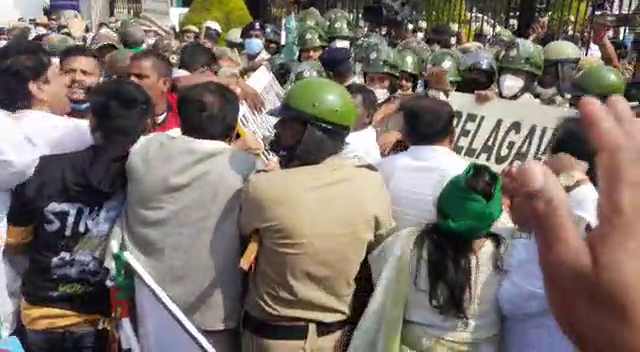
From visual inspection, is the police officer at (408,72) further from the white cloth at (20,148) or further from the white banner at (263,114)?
the white cloth at (20,148)

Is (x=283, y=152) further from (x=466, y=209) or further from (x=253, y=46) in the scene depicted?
(x=253, y=46)

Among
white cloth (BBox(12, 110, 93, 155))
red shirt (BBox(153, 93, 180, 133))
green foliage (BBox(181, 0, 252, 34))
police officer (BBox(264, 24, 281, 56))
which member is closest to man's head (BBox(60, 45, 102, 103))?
red shirt (BBox(153, 93, 180, 133))

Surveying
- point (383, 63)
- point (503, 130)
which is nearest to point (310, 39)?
point (383, 63)

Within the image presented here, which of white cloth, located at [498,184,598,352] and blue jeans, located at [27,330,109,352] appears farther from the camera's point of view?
blue jeans, located at [27,330,109,352]

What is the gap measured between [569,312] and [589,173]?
206cm

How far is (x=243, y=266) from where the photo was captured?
3025 mm

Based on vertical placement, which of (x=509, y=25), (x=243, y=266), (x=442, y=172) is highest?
(x=442, y=172)

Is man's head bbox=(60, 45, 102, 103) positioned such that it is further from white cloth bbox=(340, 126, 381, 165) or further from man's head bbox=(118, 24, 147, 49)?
man's head bbox=(118, 24, 147, 49)

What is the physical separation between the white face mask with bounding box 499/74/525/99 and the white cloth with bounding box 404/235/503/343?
113 inches

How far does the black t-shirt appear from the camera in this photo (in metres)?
3.04

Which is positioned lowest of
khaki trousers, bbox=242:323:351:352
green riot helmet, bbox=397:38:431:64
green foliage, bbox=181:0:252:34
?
green foliage, bbox=181:0:252:34

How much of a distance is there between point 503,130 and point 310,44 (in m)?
4.67

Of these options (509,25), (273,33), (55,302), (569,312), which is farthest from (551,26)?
(569,312)

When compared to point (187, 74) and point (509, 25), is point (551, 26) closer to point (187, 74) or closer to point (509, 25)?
point (509, 25)
